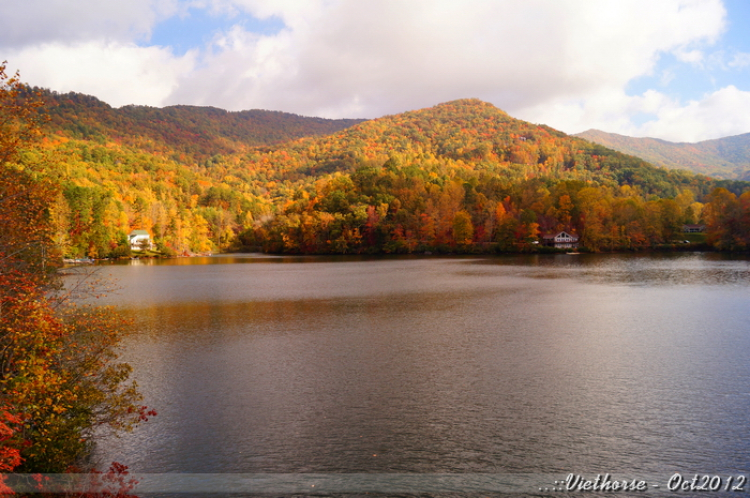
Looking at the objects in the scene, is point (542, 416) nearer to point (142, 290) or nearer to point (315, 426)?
point (315, 426)

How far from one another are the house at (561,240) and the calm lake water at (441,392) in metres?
66.7

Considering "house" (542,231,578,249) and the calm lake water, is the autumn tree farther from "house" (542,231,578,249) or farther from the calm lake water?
"house" (542,231,578,249)

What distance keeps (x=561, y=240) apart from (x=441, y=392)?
8929cm

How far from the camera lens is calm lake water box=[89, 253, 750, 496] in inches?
413

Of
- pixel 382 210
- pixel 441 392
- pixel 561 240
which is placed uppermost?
pixel 382 210

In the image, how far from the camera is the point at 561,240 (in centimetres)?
9700

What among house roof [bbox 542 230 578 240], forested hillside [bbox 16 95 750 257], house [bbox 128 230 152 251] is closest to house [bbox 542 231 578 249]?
house roof [bbox 542 230 578 240]

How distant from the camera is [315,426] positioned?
40.7 ft

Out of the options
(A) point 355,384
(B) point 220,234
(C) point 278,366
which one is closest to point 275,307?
(C) point 278,366

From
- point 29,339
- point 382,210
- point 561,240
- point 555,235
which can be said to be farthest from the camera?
point 382,210

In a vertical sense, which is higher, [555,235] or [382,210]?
Answer: [382,210]

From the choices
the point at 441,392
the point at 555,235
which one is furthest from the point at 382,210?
the point at 441,392

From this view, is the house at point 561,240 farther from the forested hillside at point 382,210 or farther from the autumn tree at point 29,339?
the autumn tree at point 29,339

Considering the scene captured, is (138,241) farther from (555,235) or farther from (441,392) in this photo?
(441,392)
